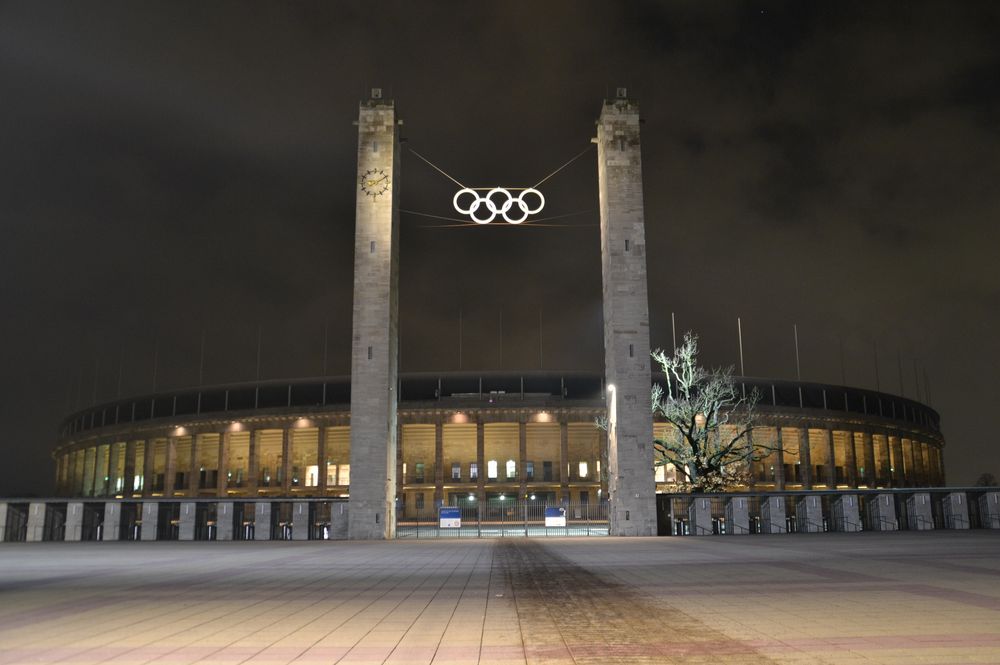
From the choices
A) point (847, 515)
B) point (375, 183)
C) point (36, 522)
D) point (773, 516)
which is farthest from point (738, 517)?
point (36, 522)

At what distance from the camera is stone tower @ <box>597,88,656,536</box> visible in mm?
39125

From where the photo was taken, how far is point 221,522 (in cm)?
4003

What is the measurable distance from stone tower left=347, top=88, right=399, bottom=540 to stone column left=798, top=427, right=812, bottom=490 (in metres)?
62.1

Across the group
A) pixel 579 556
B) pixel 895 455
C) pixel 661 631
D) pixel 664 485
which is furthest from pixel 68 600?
pixel 895 455

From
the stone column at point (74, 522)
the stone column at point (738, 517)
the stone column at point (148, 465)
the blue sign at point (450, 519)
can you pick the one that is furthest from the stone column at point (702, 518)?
the stone column at point (148, 465)

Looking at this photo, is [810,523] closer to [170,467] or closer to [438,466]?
[438,466]

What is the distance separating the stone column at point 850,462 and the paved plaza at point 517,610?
76.0m

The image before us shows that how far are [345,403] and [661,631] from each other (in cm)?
7927

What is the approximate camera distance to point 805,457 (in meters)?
90.0

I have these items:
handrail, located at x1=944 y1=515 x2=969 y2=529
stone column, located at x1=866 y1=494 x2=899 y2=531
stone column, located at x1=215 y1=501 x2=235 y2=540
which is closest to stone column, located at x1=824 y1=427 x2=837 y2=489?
handrail, located at x1=944 y1=515 x2=969 y2=529

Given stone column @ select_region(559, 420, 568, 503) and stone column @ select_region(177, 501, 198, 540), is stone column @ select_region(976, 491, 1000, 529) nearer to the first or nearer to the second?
stone column @ select_region(177, 501, 198, 540)

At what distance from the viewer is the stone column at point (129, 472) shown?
323 ft

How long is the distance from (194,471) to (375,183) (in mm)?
63004

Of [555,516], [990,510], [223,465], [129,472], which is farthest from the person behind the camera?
[129,472]
